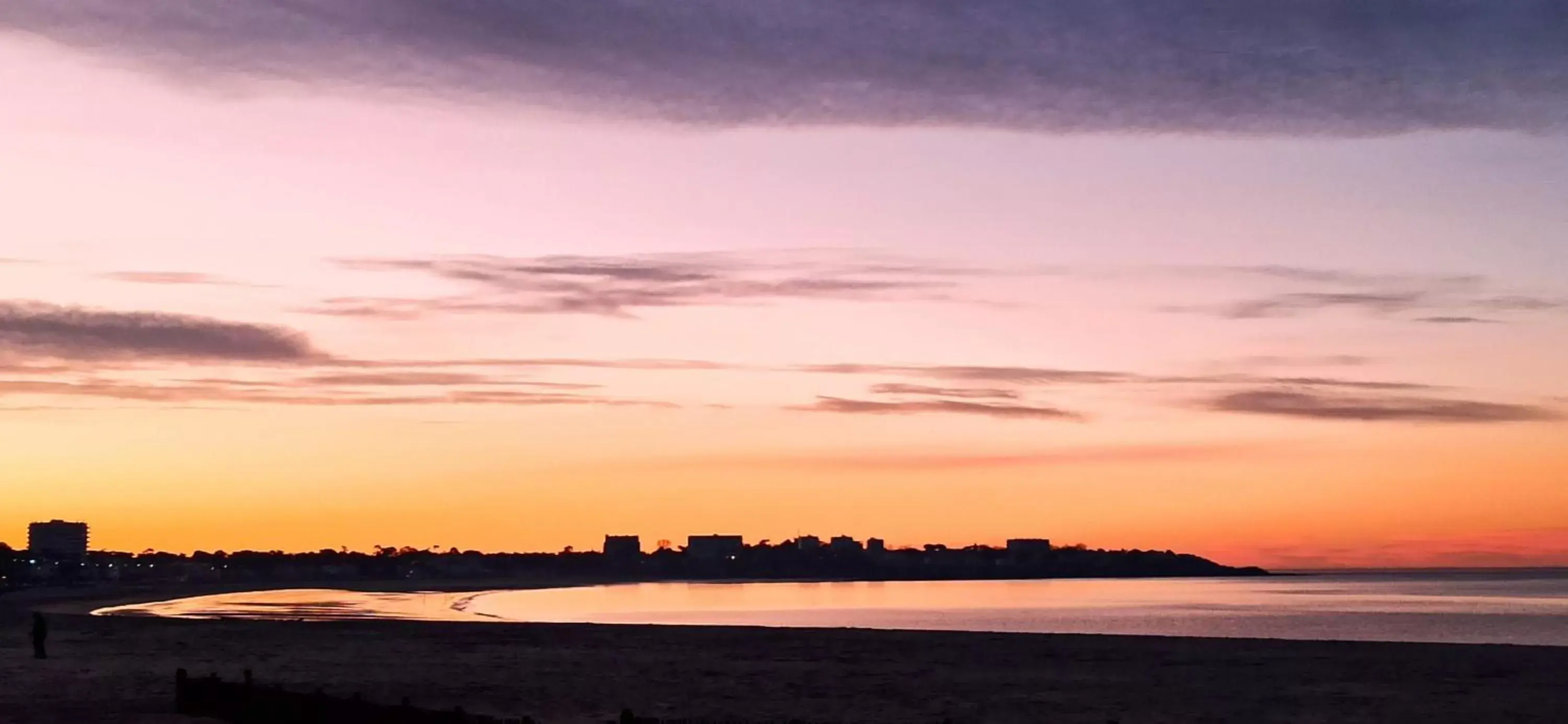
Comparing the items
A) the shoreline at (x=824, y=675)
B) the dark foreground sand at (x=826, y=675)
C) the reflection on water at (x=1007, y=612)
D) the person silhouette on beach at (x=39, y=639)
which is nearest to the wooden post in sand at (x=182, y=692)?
the dark foreground sand at (x=826, y=675)

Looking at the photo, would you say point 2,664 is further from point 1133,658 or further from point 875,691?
point 1133,658

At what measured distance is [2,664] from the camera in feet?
134

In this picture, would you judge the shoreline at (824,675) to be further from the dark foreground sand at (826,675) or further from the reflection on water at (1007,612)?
the reflection on water at (1007,612)

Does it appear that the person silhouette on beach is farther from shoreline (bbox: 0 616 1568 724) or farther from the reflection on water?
the reflection on water

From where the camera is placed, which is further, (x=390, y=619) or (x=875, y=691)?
(x=390, y=619)

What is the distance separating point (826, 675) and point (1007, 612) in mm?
85289

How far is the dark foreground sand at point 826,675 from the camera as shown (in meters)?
31.8

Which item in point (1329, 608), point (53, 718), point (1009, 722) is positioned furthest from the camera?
point (1329, 608)

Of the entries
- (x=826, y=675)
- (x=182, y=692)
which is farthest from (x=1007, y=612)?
(x=182, y=692)

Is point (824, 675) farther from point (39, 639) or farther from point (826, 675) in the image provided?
point (39, 639)

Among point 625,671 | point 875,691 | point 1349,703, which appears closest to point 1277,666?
point 1349,703

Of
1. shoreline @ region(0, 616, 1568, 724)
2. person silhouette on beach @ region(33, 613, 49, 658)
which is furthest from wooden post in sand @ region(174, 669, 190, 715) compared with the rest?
person silhouette on beach @ region(33, 613, 49, 658)

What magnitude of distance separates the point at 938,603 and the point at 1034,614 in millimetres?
34721

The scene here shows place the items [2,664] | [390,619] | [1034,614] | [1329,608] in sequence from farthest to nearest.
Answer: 1. [1329,608]
2. [1034,614]
3. [390,619]
4. [2,664]
